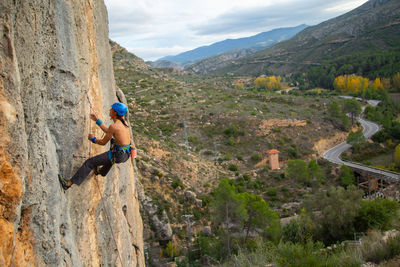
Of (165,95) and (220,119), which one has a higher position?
(165,95)

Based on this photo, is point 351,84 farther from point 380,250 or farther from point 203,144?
point 380,250

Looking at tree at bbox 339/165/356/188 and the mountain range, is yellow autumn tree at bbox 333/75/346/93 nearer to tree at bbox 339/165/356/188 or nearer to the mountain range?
the mountain range

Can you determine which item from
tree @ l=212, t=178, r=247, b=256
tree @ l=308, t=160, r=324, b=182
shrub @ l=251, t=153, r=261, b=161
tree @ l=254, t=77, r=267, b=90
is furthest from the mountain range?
tree @ l=212, t=178, r=247, b=256

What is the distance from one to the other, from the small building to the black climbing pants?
34128 mm

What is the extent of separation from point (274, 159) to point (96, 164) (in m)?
34.9

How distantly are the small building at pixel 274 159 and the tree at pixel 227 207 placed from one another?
18758 millimetres

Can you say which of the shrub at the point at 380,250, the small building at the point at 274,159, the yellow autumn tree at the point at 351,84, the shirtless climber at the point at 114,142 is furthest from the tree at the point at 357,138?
the shirtless climber at the point at 114,142

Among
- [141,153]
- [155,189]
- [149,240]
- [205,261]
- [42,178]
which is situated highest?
[42,178]

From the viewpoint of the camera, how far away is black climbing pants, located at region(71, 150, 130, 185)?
17.6ft

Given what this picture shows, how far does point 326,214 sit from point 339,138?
35.5 meters

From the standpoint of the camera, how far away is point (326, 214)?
21875 mm

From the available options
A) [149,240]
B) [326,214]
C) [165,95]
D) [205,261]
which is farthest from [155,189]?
[165,95]

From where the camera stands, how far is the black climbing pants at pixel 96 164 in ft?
17.6

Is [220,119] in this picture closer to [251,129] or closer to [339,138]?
[251,129]
